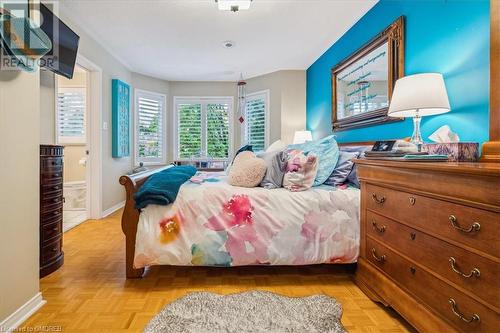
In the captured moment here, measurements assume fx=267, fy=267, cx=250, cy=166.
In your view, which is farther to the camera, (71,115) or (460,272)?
(71,115)

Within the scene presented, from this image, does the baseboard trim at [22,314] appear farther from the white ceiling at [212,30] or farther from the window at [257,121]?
the window at [257,121]

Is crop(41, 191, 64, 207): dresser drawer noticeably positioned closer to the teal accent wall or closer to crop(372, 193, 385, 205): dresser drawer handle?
crop(372, 193, 385, 205): dresser drawer handle

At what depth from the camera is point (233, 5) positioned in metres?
2.57

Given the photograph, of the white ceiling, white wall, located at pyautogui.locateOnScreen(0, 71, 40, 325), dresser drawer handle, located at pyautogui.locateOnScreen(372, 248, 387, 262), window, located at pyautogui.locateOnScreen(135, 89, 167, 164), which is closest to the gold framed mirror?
the white ceiling

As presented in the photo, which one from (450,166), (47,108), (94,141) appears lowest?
(450,166)

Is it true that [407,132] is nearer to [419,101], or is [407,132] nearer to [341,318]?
[419,101]

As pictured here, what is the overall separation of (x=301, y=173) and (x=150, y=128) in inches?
162

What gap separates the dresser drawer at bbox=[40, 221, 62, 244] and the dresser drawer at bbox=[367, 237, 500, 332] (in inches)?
95.5

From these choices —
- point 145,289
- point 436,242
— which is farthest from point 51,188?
point 436,242

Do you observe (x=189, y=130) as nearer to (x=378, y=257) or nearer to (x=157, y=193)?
(x=157, y=193)

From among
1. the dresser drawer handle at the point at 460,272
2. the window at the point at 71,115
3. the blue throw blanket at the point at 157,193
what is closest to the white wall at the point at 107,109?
the window at the point at 71,115

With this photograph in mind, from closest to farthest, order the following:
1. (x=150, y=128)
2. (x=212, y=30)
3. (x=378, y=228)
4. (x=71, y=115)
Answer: (x=378, y=228) → (x=212, y=30) → (x=71, y=115) → (x=150, y=128)

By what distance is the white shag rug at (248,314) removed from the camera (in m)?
1.40

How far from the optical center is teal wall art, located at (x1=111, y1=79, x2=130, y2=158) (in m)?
4.07
